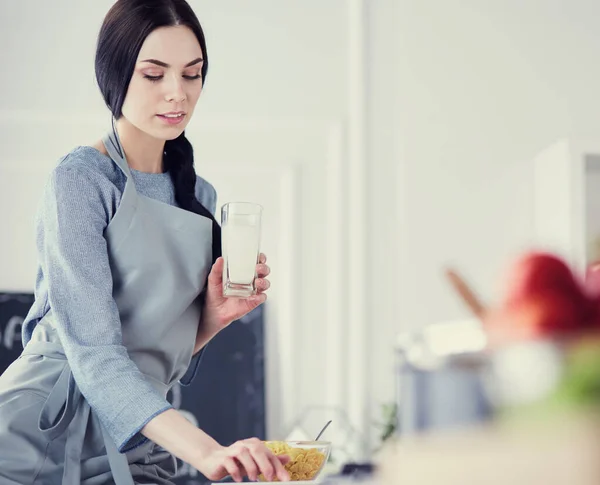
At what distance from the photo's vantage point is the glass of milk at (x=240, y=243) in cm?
127

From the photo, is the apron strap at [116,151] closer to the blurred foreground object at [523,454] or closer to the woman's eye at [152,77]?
the woman's eye at [152,77]

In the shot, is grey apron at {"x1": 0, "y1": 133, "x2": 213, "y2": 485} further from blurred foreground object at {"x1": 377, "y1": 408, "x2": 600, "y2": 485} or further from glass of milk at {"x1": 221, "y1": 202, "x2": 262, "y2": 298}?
blurred foreground object at {"x1": 377, "y1": 408, "x2": 600, "y2": 485}

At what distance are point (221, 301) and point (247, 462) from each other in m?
0.55

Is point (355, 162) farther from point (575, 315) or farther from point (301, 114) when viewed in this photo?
point (575, 315)

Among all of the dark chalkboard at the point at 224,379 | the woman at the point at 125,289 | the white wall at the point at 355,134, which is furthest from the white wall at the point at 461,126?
the woman at the point at 125,289

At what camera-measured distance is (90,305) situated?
111cm

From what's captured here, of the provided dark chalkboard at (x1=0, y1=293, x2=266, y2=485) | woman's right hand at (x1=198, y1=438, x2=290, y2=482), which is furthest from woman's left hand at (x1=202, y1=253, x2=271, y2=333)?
dark chalkboard at (x1=0, y1=293, x2=266, y2=485)

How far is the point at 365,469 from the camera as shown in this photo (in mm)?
691

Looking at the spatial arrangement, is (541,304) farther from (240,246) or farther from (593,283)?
(240,246)

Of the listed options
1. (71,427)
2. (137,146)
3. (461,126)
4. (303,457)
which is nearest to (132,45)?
(137,146)

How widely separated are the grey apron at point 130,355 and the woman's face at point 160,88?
2.7 inches

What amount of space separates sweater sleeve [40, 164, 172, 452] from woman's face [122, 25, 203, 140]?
0.18 m

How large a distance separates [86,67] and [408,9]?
1.19 meters

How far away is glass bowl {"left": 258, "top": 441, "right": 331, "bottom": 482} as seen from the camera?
1.00 metres
